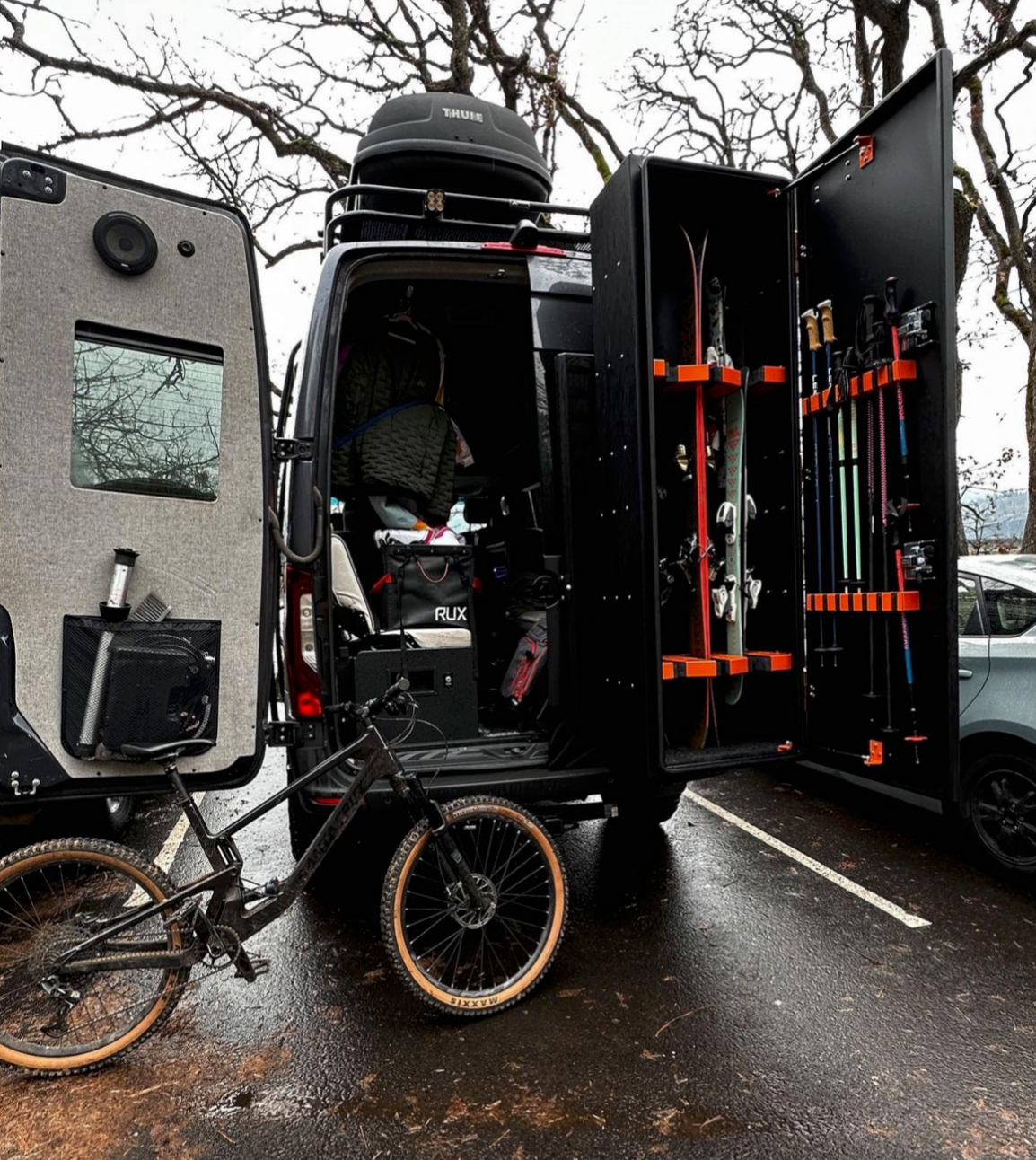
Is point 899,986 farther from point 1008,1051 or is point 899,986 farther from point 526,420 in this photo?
point 526,420

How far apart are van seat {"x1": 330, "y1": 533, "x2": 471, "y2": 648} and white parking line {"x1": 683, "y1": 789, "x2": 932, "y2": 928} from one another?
190 cm

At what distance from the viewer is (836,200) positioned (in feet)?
9.48

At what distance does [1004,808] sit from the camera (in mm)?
3375

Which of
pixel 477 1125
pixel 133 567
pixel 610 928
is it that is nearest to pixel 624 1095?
pixel 477 1125

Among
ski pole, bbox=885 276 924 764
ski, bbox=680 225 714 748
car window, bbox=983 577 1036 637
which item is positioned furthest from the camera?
car window, bbox=983 577 1036 637

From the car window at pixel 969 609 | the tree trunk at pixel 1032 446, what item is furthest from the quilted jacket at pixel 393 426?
the tree trunk at pixel 1032 446

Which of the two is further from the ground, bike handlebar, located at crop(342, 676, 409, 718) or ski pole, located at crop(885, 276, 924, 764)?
ski pole, located at crop(885, 276, 924, 764)

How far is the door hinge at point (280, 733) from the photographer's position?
2.53 meters

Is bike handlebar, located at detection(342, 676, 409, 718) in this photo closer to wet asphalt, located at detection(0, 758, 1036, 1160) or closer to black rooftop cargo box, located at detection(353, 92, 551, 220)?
wet asphalt, located at detection(0, 758, 1036, 1160)

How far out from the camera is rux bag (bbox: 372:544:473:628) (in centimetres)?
324

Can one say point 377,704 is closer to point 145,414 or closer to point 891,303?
point 145,414

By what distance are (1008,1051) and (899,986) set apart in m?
0.37

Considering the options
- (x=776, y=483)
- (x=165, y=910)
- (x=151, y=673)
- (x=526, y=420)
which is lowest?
(x=165, y=910)

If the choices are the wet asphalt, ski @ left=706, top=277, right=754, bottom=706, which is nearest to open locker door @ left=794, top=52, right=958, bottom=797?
ski @ left=706, top=277, right=754, bottom=706
